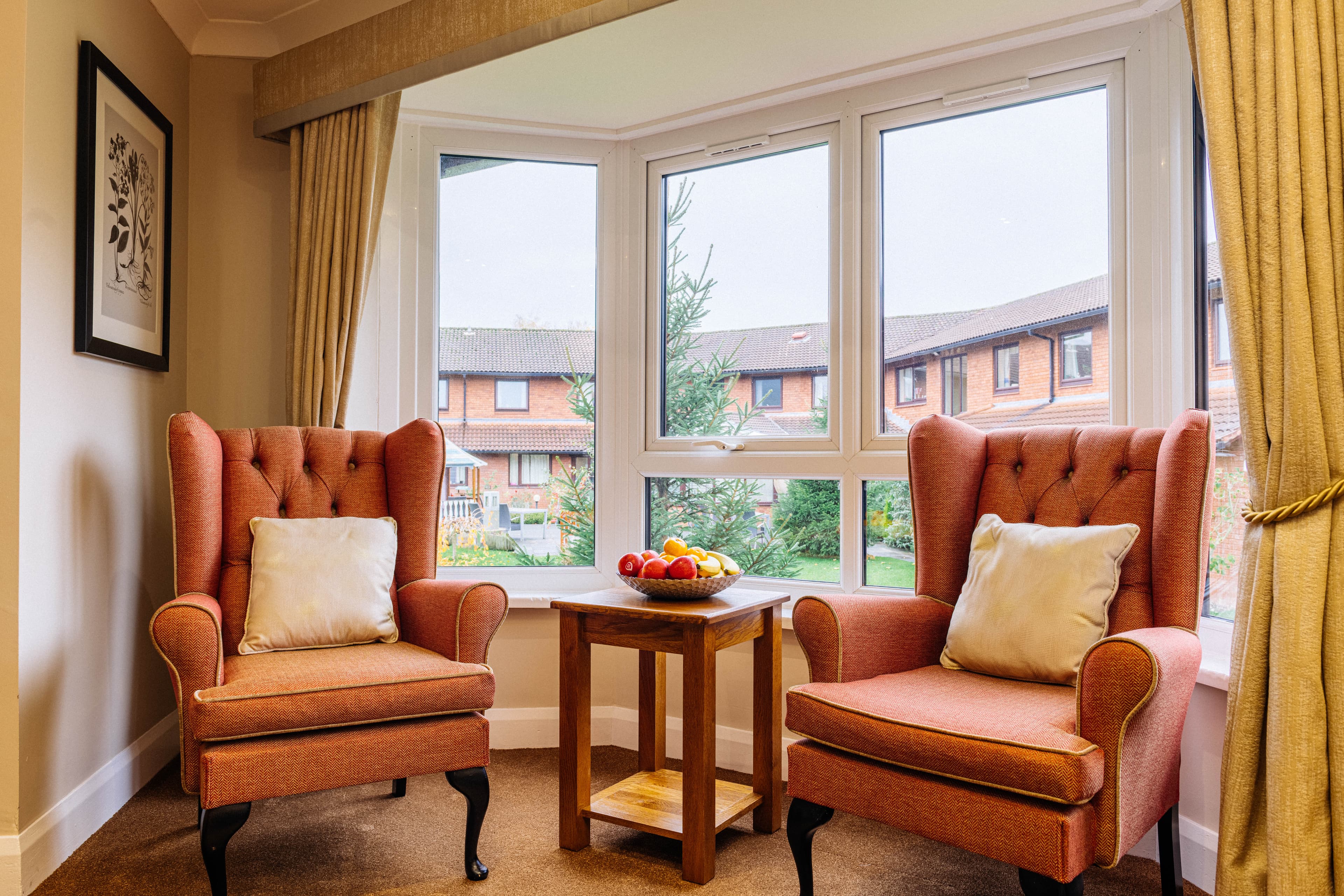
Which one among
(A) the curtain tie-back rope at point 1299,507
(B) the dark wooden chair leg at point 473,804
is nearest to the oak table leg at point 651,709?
(B) the dark wooden chair leg at point 473,804

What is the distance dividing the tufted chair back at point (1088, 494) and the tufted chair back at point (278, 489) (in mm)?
1415

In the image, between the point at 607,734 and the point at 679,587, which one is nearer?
the point at 679,587

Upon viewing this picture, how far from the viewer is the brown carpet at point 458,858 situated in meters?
2.07

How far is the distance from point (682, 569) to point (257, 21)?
2.51 m

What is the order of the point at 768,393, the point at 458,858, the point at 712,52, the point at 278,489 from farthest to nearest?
the point at 768,393 < the point at 712,52 < the point at 278,489 < the point at 458,858

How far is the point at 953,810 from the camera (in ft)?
5.43

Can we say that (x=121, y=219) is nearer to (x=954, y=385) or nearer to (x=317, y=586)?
(x=317, y=586)

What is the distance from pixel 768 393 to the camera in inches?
123

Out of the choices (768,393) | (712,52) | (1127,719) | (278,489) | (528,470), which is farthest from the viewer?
(528,470)

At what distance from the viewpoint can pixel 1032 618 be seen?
1991 millimetres

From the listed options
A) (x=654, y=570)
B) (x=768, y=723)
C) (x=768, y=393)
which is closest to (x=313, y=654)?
(x=654, y=570)

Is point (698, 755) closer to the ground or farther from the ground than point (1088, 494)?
closer to the ground

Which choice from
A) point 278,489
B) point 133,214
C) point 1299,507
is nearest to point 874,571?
point 1299,507

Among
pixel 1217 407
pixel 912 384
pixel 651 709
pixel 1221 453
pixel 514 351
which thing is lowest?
pixel 651 709
